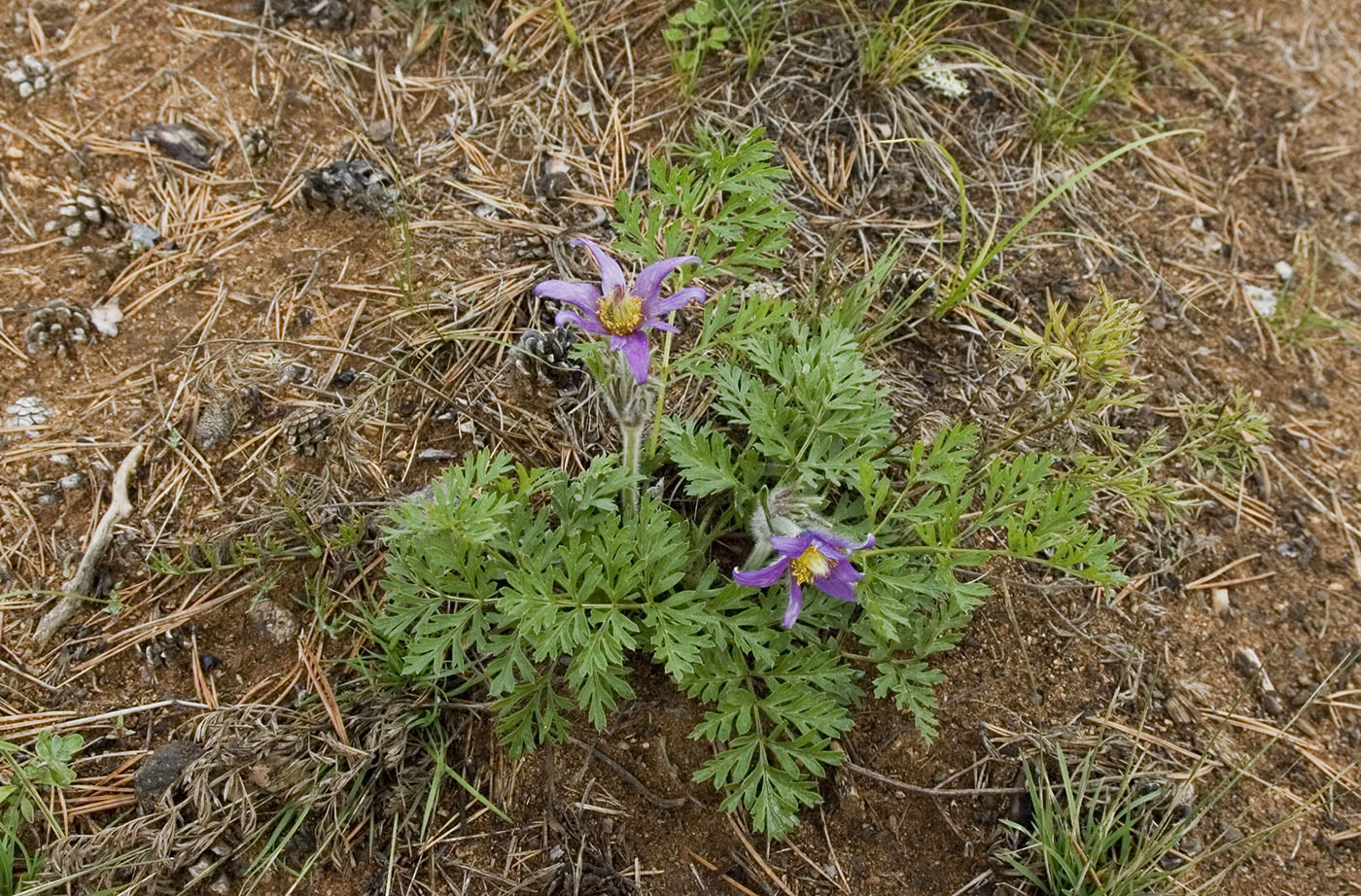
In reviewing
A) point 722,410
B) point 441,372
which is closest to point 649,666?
point 722,410

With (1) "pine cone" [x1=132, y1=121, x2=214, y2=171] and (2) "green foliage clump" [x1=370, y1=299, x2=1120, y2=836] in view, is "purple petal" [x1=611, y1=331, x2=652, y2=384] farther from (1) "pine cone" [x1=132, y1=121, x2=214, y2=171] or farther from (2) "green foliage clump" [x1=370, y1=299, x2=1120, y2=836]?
(1) "pine cone" [x1=132, y1=121, x2=214, y2=171]

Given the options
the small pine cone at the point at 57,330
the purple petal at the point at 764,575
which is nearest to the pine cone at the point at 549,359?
the purple petal at the point at 764,575

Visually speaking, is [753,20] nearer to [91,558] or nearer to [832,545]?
[832,545]

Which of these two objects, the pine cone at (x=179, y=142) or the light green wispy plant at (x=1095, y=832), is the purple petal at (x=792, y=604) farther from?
the pine cone at (x=179, y=142)

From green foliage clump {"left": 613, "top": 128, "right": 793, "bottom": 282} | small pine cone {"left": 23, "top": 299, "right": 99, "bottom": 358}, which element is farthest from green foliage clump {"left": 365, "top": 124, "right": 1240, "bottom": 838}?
small pine cone {"left": 23, "top": 299, "right": 99, "bottom": 358}

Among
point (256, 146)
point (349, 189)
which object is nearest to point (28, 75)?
point (256, 146)
